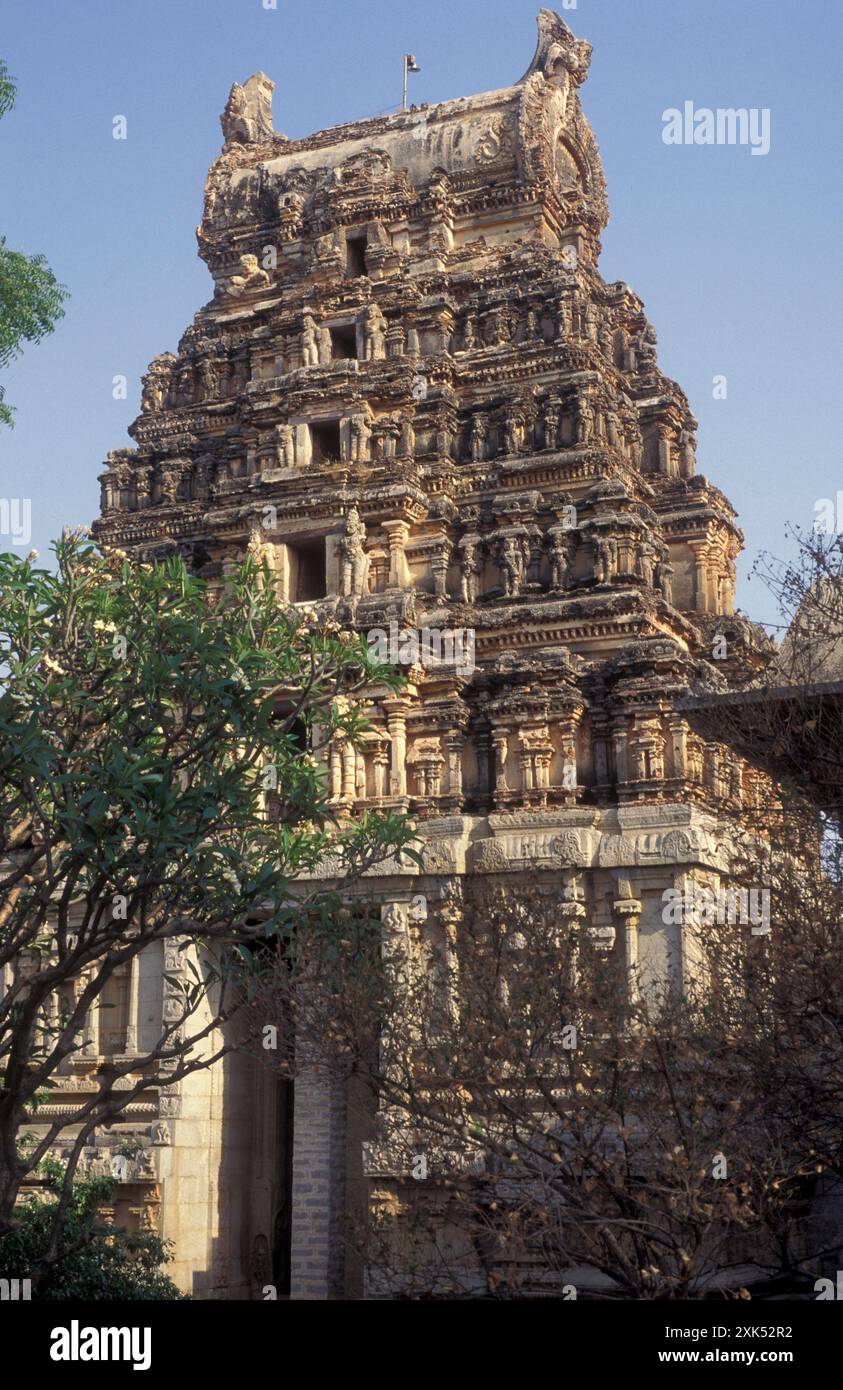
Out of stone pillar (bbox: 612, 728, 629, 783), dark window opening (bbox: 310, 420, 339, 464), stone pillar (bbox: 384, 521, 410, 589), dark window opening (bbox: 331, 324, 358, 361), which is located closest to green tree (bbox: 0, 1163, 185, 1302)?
stone pillar (bbox: 612, 728, 629, 783)

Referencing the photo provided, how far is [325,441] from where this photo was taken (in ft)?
104

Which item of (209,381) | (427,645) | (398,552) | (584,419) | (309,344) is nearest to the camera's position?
(427,645)

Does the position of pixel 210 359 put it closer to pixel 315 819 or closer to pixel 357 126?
pixel 357 126

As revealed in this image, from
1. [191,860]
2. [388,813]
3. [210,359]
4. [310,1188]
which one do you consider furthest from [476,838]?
[210,359]

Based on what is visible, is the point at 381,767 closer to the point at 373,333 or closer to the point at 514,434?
the point at 514,434

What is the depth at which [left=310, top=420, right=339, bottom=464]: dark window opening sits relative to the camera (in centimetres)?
3125

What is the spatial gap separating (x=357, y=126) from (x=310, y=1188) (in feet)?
73.6

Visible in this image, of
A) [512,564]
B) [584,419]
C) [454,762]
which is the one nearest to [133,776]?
[454,762]

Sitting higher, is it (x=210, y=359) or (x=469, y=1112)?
(x=210, y=359)

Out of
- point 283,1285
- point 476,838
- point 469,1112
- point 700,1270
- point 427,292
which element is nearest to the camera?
point 700,1270

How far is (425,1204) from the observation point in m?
20.5
